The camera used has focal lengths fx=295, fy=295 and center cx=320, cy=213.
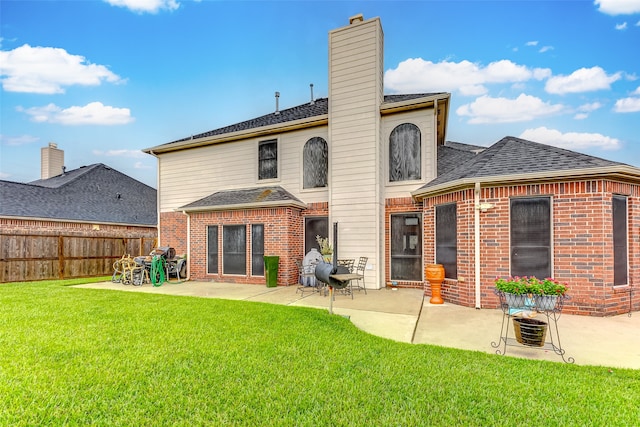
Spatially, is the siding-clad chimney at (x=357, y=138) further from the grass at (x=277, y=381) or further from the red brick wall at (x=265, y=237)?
the grass at (x=277, y=381)

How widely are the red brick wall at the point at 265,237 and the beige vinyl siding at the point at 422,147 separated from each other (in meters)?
3.44

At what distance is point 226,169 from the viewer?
12.6m

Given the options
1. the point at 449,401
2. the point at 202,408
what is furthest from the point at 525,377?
the point at 202,408

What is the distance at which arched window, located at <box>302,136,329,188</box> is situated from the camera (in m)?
10.8

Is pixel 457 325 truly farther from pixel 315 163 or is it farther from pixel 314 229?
pixel 315 163

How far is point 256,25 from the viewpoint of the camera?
1297cm

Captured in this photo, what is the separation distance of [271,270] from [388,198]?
4.57 m

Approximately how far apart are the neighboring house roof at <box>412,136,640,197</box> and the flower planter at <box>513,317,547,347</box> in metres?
3.29

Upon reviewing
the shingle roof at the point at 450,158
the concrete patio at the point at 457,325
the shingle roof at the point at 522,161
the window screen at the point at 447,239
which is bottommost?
the concrete patio at the point at 457,325

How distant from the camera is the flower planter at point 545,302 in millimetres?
4078

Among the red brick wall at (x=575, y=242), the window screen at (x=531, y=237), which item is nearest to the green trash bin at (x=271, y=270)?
the red brick wall at (x=575, y=242)

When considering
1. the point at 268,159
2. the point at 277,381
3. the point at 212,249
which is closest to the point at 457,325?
the point at 277,381

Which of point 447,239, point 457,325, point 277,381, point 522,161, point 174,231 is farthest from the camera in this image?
point 174,231

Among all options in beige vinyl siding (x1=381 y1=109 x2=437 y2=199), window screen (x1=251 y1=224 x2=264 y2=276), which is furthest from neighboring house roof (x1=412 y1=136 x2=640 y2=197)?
window screen (x1=251 y1=224 x2=264 y2=276)
